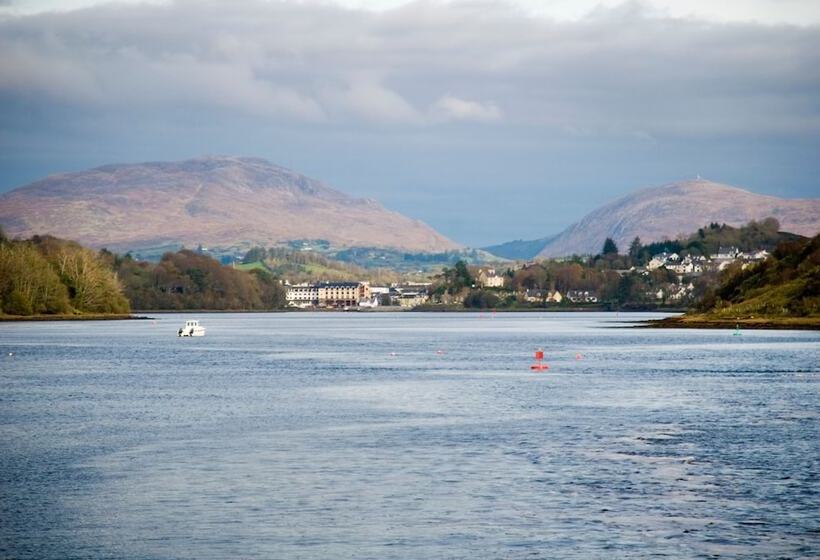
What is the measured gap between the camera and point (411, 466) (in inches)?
1622

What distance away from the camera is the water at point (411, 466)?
29.7 metres

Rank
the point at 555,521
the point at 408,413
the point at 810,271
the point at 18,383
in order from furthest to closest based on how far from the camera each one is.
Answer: the point at 810,271 < the point at 18,383 < the point at 408,413 < the point at 555,521

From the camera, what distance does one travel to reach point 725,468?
40531 millimetres

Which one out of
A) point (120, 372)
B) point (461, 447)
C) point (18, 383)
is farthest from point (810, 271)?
point (461, 447)

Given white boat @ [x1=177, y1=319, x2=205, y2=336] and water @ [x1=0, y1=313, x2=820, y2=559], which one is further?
white boat @ [x1=177, y1=319, x2=205, y2=336]

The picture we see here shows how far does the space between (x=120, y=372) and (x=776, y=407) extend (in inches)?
2053

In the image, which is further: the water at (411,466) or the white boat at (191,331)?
the white boat at (191,331)

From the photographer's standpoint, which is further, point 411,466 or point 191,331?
point 191,331

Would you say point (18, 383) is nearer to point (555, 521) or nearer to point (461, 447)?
point (461, 447)

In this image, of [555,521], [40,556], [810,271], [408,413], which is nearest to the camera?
[40,556]

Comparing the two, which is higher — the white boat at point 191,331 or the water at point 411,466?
the white boat at point 191,331

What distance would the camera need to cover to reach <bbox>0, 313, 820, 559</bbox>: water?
97.5 feet

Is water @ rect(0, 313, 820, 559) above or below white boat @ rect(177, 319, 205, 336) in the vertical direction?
below

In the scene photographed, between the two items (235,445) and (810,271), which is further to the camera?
(810,271)
